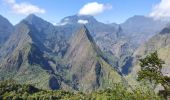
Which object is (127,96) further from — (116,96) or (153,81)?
(153,81)

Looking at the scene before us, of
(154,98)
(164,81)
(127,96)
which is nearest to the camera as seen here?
(154,98)

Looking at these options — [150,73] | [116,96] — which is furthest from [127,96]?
[150,73]

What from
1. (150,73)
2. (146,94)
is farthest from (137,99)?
(150,73)

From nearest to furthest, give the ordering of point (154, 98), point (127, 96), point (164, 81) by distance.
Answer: point (154, 98), point (127, 96), point (164, 81)

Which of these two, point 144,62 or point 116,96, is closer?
point 116,96

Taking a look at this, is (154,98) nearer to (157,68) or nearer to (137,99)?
→ (137,99)

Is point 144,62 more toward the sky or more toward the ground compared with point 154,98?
more toward the sky
